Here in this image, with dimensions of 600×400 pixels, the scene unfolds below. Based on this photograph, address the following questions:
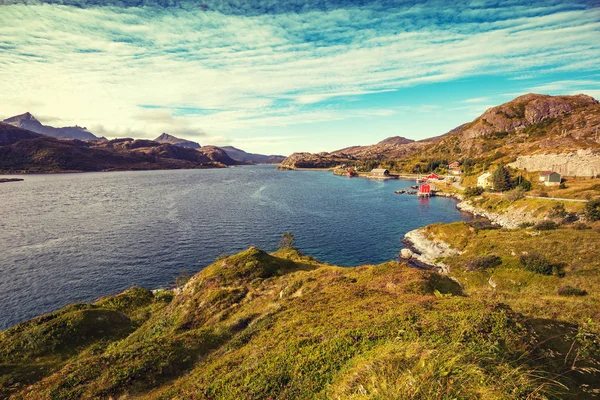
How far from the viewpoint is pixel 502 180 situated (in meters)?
119

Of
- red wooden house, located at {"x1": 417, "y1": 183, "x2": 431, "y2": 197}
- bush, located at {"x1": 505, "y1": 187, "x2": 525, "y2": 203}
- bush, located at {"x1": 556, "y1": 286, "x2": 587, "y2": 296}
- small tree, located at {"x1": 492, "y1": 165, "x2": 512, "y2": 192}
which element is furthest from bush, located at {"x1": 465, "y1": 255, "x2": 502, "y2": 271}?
red wooden house, located at {"x1": 417, "y1": 183, "x2": 431, "y2": 197}

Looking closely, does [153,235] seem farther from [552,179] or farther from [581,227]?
[552,179]

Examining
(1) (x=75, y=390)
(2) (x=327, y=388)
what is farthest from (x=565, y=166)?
(1) (x=75, y=390)

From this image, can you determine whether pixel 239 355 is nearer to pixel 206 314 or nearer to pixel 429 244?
pixel 206 314

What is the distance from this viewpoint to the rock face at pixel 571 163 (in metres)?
107

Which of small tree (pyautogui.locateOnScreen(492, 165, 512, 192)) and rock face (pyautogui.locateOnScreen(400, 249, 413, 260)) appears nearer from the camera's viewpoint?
rock face (pyautogui.locateOnScreen(400, 249, 413, 260))

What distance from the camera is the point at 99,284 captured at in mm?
56312

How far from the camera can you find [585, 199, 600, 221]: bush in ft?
212

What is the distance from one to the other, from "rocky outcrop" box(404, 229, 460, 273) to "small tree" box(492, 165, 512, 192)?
6570 cm

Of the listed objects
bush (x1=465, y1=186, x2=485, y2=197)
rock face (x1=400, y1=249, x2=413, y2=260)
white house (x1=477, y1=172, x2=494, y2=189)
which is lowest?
rock face (x1=400, y1=249, x2=413, y2=260)

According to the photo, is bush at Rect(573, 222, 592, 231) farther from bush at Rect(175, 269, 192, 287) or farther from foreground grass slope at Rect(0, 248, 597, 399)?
bush at Rect(175, 269, 192, 287)

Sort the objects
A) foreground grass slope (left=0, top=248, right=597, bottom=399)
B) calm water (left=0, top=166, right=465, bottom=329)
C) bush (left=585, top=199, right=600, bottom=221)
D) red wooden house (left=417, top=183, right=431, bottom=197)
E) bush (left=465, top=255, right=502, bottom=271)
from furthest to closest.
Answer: red wooden house (left=417, top=183, right=431, bottom=197) < bush (left=585, top=199, right=600, bottom=221) < calm water (left=0, top=166, right=465, bottom=329) < bush (left=465, top=255, right=502, bottom=271) < foreground grass slope (left=0, top=248, right=597, bottom=399)

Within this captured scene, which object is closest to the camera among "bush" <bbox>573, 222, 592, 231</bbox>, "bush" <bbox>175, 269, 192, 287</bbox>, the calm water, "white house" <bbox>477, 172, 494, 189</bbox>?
"bush" <bbox>175, 269, 192, 287</bbox>

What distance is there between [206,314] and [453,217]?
106720 millimetres
